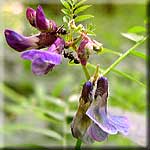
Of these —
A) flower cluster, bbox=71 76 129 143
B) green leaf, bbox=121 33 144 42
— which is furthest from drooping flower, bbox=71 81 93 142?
green leaf, bbox=121 33 144 42

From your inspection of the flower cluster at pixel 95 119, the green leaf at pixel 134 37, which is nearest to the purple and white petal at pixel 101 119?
the flower cluster at pixel 95 119

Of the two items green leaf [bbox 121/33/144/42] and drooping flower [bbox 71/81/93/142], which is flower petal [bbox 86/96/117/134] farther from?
green leaf [bbox 121/33/144/42]

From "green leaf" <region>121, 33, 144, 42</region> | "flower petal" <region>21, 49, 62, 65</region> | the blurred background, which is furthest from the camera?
the blurred background

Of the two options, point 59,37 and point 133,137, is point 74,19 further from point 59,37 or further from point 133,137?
point 133,137

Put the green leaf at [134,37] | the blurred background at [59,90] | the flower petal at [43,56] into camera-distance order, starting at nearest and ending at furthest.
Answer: the flower petal at [43,56]
the green leaf at [134,37]
the blurred background at [59,90]

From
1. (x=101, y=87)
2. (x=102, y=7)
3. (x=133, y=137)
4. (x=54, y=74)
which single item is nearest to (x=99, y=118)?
(x=101, y=87)

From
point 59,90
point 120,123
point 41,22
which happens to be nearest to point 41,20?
point 41,22

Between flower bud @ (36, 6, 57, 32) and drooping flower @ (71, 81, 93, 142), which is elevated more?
flower bud @ (36, 6, 57, 32)

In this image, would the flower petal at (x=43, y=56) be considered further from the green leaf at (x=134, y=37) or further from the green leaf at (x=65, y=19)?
the green leaf at (x=134, y=37)
